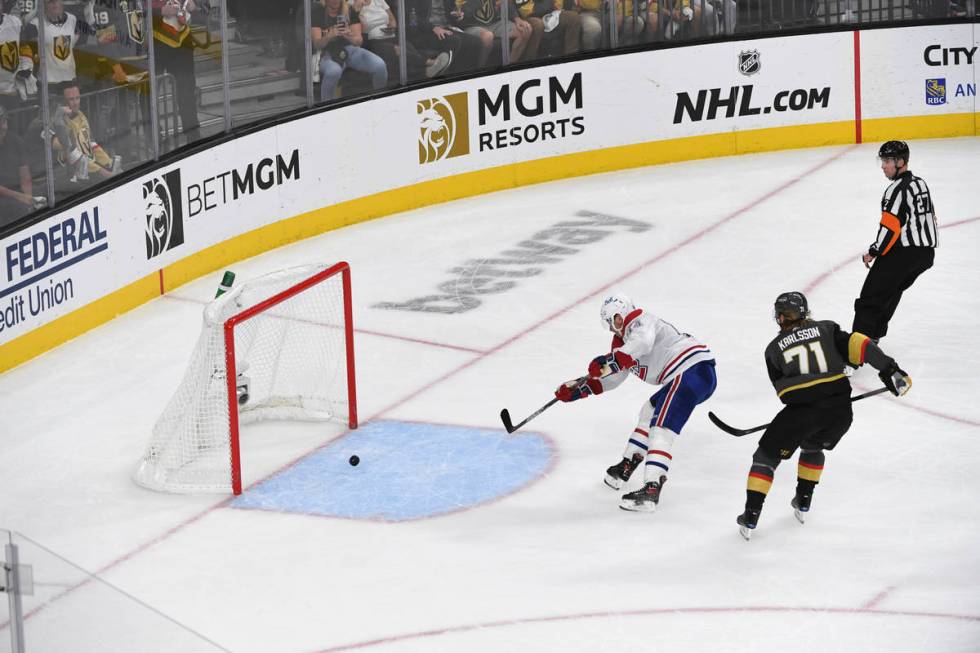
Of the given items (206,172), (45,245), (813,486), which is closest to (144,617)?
(813,486)

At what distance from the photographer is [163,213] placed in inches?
432

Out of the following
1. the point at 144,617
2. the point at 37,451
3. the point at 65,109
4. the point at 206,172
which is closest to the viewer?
the point at 144,617

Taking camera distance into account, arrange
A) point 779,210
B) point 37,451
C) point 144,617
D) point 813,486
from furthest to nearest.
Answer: point 779,210 → point 37,451 → point 813,486 → point 144,617

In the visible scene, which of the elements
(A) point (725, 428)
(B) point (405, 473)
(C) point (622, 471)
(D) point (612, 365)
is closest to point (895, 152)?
(A) point (725, 428)

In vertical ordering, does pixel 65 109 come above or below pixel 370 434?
above

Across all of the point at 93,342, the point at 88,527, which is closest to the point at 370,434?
the point at 88,527

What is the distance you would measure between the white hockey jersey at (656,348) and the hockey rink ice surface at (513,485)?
0.59m

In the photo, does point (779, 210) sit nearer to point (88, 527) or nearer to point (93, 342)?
point (93, 342)

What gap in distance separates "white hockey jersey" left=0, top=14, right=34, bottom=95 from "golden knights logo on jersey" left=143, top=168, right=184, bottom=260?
1.16m

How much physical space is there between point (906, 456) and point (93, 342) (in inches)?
191

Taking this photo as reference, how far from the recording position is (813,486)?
7.56 metres

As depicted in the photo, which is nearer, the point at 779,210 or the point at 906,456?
the point at 906,456

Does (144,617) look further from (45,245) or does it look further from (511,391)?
(45,245)

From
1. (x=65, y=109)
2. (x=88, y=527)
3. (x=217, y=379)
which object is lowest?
(x=88, y=527)
